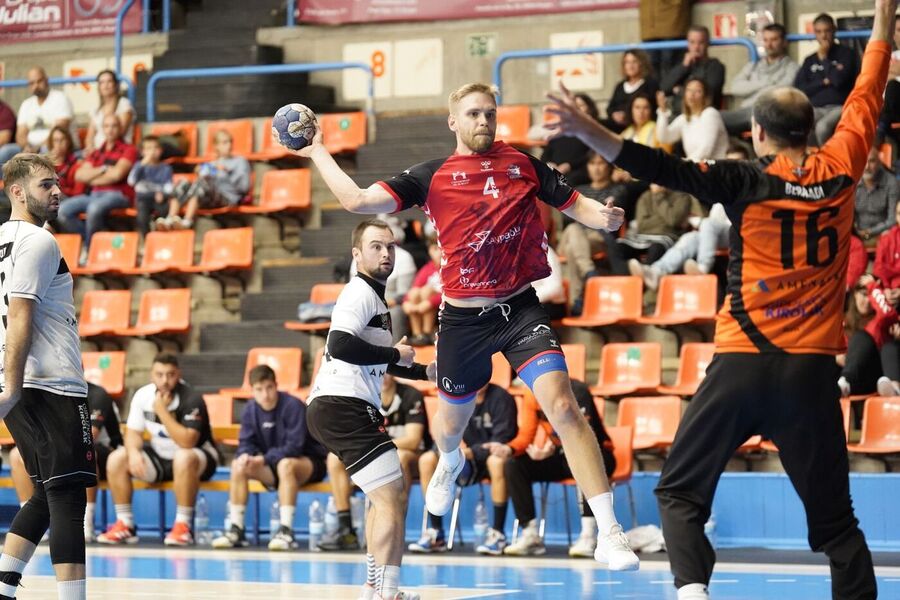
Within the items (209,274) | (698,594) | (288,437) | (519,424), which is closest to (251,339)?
(209,274)

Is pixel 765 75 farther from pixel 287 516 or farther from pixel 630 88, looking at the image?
pixel 287 516

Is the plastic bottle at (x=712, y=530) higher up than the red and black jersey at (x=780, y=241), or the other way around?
the red and black jersey at (x=780, y=241)

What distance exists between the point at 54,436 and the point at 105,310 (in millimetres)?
10177

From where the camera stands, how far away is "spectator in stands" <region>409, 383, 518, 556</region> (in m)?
12.5

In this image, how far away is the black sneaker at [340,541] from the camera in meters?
12.9

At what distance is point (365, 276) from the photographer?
841 centimetres

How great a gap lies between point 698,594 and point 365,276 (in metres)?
3.08

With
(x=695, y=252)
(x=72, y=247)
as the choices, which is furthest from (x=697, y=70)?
(x=72, y=247)

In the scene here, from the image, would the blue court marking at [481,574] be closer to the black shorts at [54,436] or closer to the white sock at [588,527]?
the white sock at [588,527]

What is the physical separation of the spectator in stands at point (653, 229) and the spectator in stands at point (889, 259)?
7.15ft

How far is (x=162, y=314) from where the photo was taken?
16750mm

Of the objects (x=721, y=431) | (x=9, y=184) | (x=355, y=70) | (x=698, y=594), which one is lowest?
(x=698, y=594)

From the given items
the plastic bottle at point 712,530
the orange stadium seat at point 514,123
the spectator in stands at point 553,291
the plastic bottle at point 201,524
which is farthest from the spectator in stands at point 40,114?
the plastic bottle at point 712,530

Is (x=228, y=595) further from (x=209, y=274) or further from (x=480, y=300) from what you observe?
(x=209, y=274)
